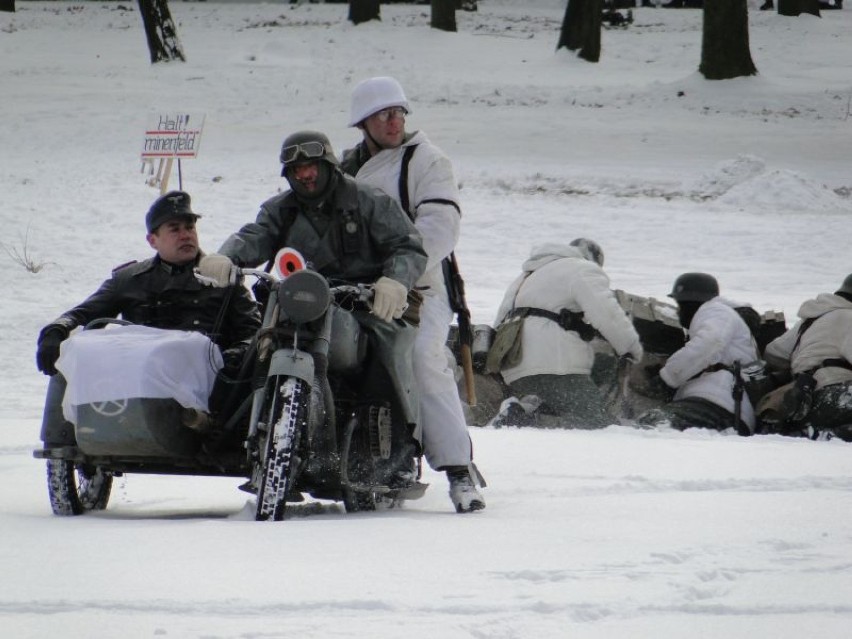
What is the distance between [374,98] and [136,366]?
160cm

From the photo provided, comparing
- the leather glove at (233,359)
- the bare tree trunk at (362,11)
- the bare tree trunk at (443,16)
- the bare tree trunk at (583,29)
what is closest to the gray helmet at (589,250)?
the leather glove at (233,359)

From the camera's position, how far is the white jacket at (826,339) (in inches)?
349

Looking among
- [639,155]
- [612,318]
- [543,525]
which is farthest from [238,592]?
[639,155]

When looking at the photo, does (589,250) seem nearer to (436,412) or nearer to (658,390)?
(658,390)

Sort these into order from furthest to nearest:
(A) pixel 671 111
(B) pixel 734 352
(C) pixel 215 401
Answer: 1. (A) pixel 671 111
2. (B) pixel 734 352
3. (C) pixel 215 401

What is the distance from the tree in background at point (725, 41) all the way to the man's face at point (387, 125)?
2119 cm

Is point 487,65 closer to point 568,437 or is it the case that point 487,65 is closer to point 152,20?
point 152,20

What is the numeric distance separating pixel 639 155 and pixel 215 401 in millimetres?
17318

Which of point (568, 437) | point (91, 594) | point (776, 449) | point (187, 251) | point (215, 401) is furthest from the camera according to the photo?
point (568, 437)

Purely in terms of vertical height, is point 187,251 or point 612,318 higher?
point 187,251

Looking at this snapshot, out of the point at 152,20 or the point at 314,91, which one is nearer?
the point at 314,91

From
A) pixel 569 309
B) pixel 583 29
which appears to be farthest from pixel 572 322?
pixel 583 29

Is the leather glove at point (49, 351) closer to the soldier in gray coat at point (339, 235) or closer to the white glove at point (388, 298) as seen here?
the soldier in gray coat at point (339, 235)

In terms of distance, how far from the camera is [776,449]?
783cm
